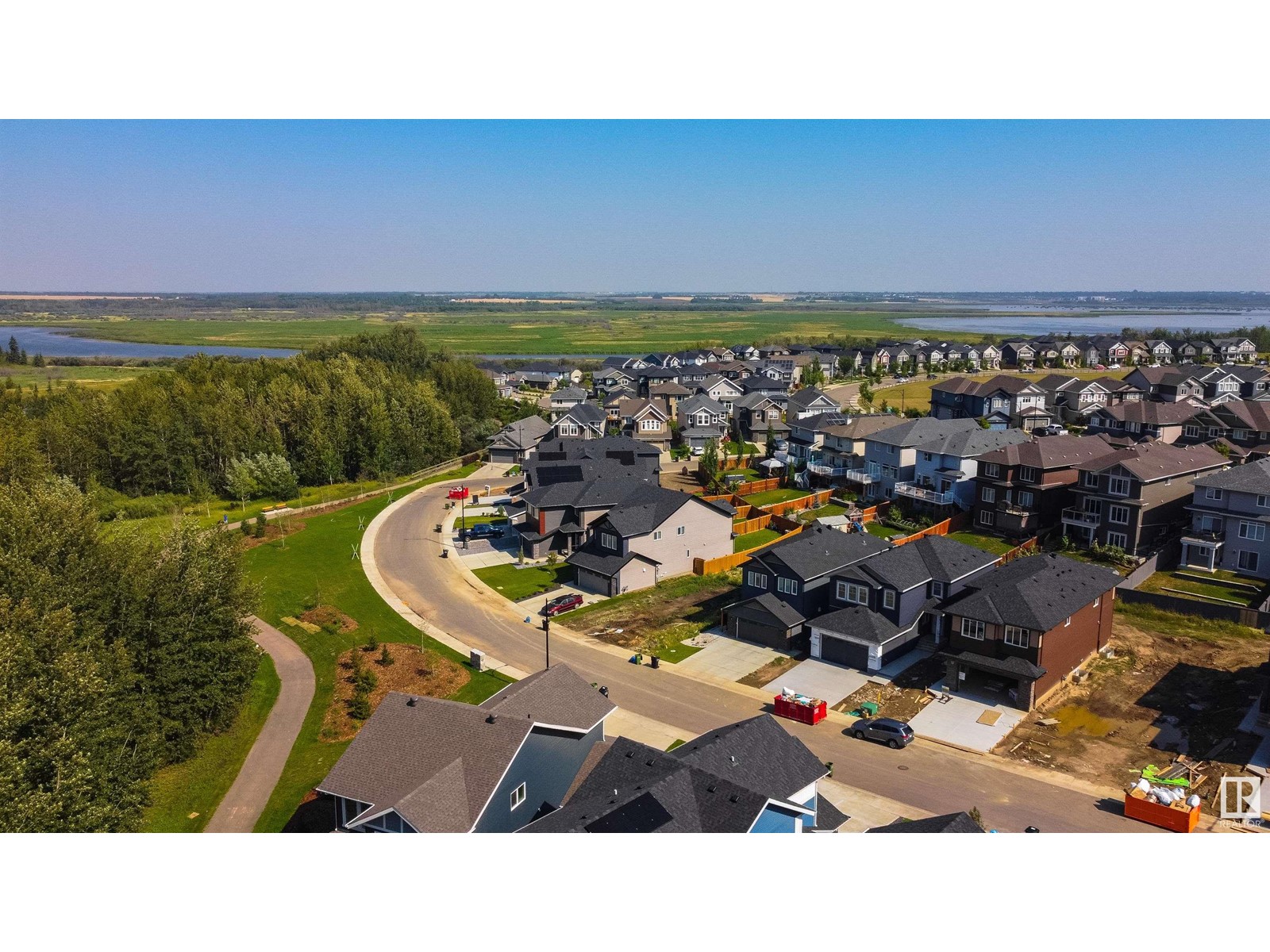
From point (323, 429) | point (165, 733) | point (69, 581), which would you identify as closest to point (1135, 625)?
point (165, 733)

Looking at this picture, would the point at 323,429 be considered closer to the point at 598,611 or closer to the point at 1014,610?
the point at 598,611

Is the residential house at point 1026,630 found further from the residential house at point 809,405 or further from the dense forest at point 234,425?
the dense forest at point 234,425

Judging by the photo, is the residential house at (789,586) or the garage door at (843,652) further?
the residential house at (789,586)

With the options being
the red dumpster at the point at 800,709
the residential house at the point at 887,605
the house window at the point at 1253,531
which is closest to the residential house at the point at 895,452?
the house window at the point at 1253,531

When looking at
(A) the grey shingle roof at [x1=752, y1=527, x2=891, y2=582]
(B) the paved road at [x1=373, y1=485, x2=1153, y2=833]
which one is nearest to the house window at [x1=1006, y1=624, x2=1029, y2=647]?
(B) the paved road at [x1=373, y1=485, x2=1153, y2=833]

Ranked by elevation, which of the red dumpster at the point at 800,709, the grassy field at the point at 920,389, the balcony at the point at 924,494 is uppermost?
the grassy field at the point at 920,389

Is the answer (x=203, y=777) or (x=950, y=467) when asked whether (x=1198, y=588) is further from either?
(x=203, y=777)
